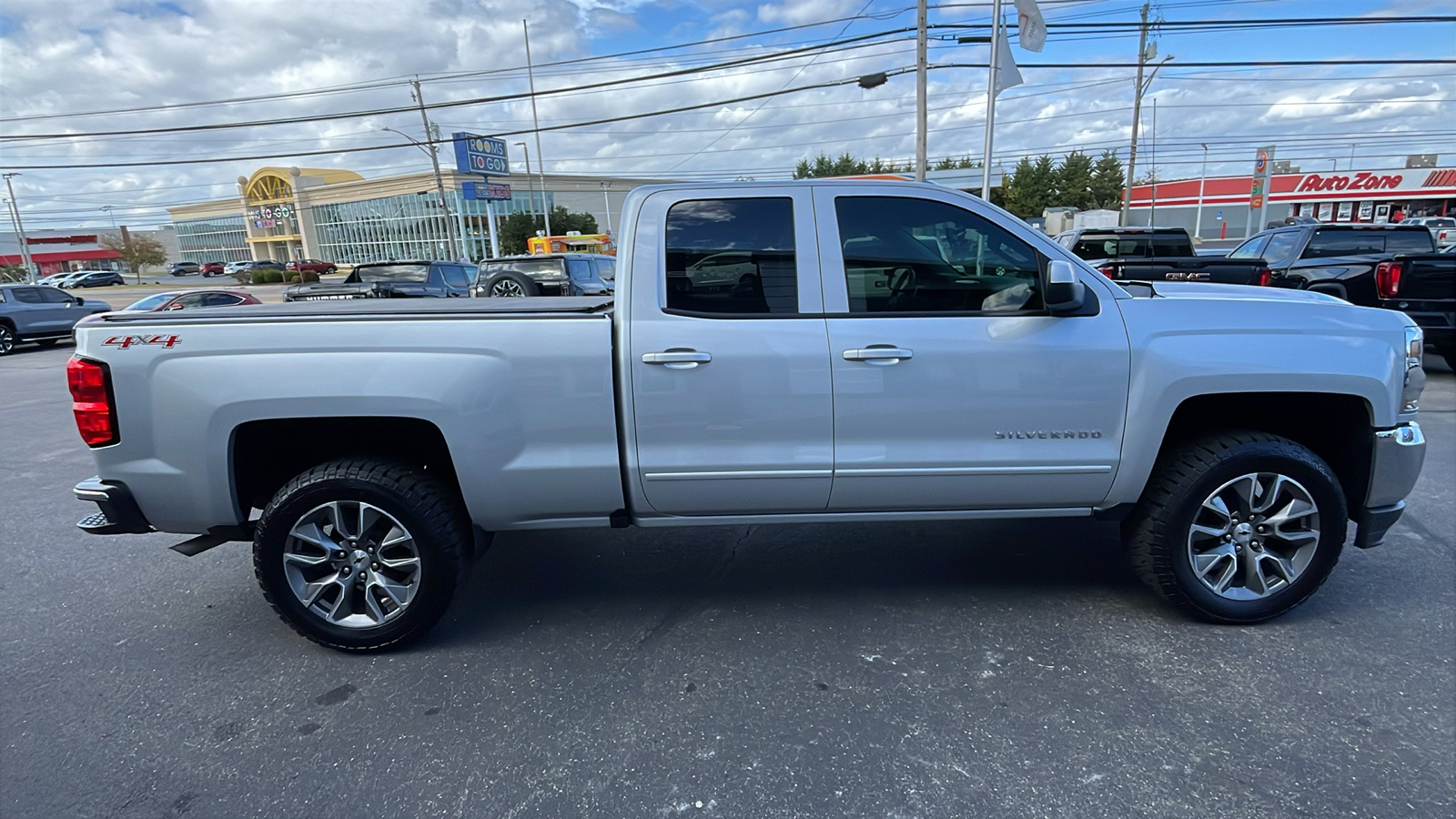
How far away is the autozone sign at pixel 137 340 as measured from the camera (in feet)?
9.57

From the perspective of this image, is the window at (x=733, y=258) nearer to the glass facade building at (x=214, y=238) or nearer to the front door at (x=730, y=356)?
the front door at (x=730, y=356)

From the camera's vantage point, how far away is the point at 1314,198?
53.2m

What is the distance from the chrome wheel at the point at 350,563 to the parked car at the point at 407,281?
12.2 m

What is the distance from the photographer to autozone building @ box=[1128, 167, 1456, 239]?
5097 centimetres

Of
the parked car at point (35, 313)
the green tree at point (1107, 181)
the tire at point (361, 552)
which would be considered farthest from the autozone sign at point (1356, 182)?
the parked car at point (35, 313)

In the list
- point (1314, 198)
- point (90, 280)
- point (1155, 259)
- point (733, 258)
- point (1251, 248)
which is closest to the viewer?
point (733, 258)

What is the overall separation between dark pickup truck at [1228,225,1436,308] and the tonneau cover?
9.77m

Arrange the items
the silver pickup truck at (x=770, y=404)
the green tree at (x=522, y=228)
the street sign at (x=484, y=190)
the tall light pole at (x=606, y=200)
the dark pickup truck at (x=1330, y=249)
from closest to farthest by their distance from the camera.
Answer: the silver pickup truck at (x=770, y=404)
the dark pickup truck at (x=1330, y=249)
the street sign at (x=484, y=190)
the green tree at (x=522, y=228)
the tall light pole at (x=606, y=200)

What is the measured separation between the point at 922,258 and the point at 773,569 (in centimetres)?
180

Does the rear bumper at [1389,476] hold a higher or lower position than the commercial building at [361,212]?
lower

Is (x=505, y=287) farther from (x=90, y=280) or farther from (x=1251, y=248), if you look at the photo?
(x=90, y=280)

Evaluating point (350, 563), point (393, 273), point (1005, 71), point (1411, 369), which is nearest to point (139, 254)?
point (393, 273)

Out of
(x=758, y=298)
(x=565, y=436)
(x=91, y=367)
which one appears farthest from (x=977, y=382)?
(x=91, y=367)

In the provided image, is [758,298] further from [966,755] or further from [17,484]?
[17,484]
